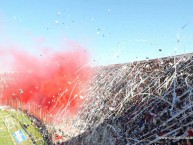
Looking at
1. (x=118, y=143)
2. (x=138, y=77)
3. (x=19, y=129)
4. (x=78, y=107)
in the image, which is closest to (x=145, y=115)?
(x=118, y=143)

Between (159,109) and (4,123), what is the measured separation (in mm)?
21601

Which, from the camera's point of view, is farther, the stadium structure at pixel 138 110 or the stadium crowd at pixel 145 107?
the stadium structure at pixel 138 110

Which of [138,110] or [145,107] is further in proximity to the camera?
[138,110]

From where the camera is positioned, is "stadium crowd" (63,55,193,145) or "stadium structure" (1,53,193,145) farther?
"stadium structure" (1,53,193,145)

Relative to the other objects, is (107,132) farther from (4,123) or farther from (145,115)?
(4,123)

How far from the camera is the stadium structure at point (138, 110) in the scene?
52.8 feet

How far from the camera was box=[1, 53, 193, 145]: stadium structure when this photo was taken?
16.1 m

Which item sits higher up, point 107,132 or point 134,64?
point 134,64

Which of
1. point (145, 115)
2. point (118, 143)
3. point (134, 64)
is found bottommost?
point (118, 143)

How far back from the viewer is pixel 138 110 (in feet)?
63.3

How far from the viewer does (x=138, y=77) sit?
2298cm

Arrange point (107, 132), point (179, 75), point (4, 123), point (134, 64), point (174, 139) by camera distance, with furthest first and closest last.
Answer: point (4, 123)
point (134, 64)
point (107, 132)
point (179, 75)
point (174, 139)

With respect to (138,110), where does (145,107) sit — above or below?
above

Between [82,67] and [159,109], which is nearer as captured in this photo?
[159,109]
